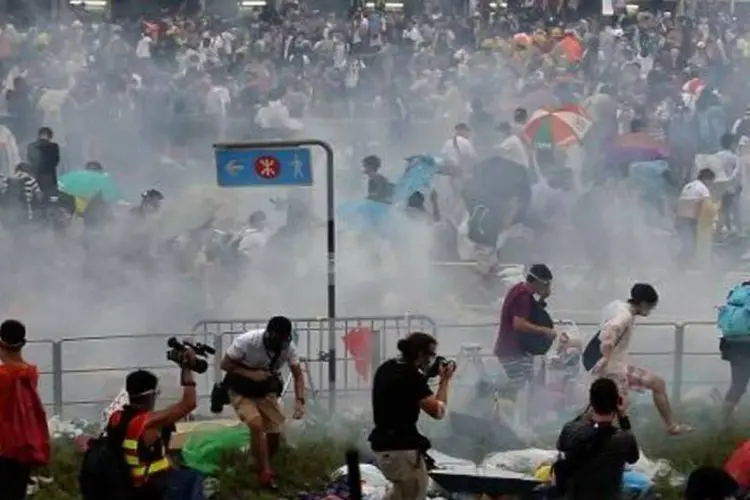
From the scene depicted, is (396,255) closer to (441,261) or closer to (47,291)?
(441,261)

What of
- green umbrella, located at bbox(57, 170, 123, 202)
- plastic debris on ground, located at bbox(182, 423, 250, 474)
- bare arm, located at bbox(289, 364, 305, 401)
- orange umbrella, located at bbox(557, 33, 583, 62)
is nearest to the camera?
bare arm, located at bbox(289, 364, 305, 401)

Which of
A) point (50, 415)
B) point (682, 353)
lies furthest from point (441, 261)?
point (50, 415)

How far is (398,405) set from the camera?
9875 millimetres

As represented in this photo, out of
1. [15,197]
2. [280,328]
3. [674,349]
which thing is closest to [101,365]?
[280,328]

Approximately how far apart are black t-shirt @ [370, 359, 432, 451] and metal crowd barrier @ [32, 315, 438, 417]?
299cm

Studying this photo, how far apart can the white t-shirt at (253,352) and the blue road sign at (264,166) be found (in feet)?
7.23

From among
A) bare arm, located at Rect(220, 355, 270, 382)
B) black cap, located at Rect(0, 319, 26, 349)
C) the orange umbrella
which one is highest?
the orange umbrella

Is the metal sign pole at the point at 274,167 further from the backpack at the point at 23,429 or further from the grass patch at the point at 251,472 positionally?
the backpack at the point at 23,429

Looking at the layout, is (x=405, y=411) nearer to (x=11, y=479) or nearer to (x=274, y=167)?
(x=11, y=479)

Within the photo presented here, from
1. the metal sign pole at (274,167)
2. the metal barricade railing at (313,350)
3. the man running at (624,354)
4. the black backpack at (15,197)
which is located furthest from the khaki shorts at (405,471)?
the black backpack at (15,197)

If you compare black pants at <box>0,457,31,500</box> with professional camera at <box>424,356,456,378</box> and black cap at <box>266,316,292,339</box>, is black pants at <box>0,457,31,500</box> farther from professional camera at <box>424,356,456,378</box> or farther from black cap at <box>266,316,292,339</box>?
professional camera at <box>424,356,456,378</box>

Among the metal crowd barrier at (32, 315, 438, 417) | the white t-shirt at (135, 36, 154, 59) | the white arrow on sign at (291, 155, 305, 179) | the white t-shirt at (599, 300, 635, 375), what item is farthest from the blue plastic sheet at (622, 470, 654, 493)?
the white t-shirt at (135, 36, 154, 59)

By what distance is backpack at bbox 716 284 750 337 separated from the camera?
12445 millimetres

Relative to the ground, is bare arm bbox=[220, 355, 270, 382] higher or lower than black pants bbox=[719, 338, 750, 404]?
higher
